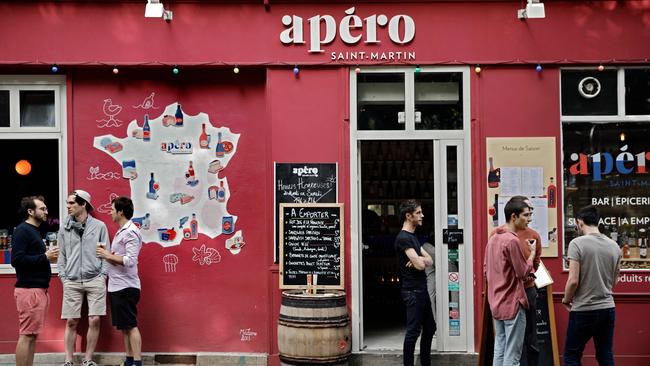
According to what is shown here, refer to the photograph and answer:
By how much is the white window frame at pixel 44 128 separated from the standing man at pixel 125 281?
105 centimetres

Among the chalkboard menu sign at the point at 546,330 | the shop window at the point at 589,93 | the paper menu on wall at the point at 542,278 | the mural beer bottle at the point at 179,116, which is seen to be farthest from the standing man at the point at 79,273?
the shop window at the point at 589,93

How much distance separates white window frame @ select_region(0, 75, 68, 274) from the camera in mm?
8648

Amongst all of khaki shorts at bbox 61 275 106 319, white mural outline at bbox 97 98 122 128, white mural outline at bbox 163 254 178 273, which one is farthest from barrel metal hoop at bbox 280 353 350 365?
white mural outline at bbox 97 98 122 128

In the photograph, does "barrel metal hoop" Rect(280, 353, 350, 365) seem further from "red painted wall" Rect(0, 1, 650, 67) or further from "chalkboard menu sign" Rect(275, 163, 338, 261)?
"red painted wall" Rect(0, 1, 650, 67)

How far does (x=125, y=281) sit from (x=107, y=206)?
1097mm

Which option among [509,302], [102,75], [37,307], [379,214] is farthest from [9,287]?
[509,302]

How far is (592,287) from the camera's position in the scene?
22.3ft

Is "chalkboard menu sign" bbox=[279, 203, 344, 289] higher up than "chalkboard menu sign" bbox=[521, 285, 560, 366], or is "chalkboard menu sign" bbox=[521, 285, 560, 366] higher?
"chalkboard menu sign" bbox=[279, 203, 344, 289]

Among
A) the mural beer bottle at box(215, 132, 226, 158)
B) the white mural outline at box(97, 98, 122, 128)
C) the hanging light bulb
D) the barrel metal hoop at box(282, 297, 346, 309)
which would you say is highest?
the white mural outline at box(97, 98, 122, 128)

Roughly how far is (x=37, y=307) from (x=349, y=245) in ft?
11.0

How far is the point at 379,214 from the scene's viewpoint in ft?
35.2

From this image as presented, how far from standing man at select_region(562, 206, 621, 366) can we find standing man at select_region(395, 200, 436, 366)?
1450mm

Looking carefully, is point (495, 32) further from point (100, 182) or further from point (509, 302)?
point (100, 182)

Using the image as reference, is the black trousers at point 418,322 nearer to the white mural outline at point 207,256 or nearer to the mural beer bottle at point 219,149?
the white mural outline at point 207,256
